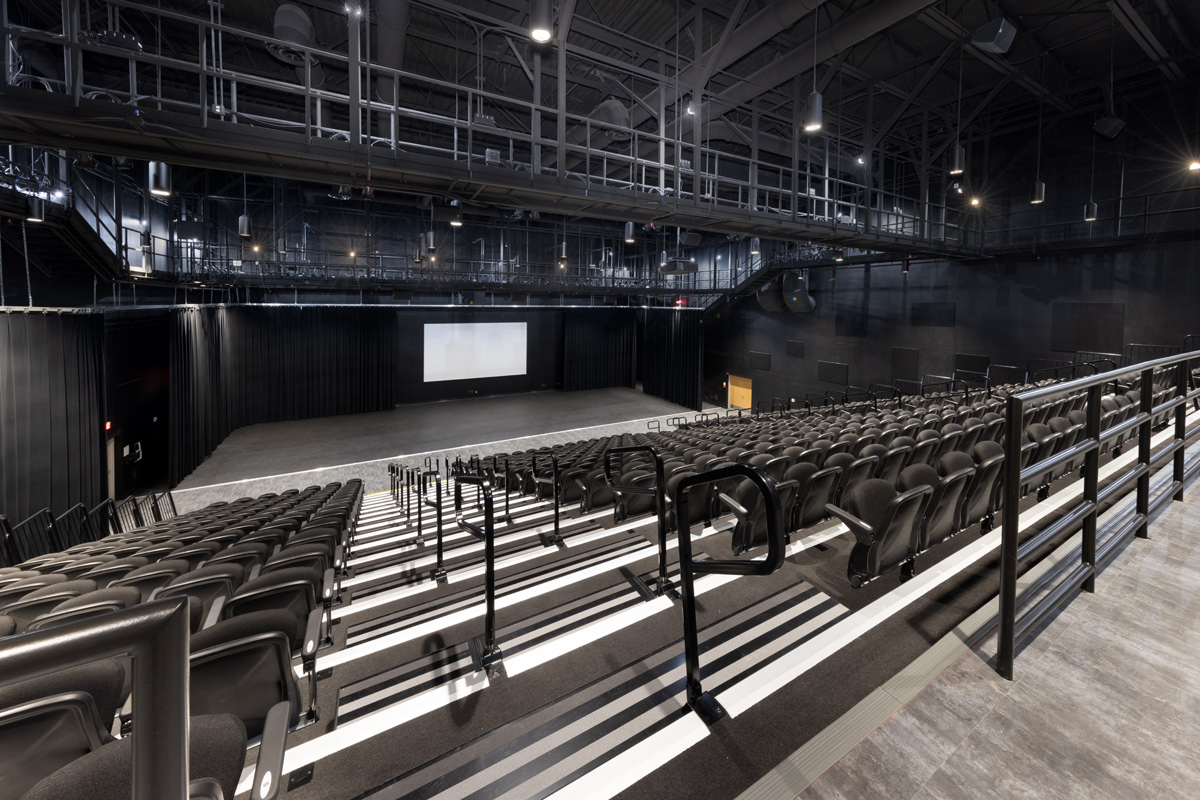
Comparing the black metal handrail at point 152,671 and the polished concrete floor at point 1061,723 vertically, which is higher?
the black metal handrail at point 152,671

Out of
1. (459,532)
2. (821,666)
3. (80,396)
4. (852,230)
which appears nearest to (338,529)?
(459,532)

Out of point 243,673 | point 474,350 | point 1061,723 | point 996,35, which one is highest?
point 996,35

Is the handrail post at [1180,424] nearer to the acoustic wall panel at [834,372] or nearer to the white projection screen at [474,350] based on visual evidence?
the acoustic wall panel at [834,372]

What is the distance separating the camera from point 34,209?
6.31 meters

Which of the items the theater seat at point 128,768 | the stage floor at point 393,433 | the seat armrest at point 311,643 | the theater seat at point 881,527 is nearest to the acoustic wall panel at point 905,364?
the stage floor at point 393,433

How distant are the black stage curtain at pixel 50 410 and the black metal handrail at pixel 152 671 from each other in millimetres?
9037

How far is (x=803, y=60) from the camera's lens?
9203 millimetres

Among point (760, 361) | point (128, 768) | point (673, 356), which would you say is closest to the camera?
point (128, 768)

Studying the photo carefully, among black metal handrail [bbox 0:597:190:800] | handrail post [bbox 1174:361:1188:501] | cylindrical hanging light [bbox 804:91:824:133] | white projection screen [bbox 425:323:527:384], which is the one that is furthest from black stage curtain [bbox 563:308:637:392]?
black metal handrail [bbox 0:597:190:800]

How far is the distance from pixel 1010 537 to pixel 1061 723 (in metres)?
0.58

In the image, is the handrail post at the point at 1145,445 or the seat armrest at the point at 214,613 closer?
the seat armrest at the point at 214,613

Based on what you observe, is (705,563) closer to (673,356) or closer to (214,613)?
(214,613)

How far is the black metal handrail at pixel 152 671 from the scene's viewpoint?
555 mm

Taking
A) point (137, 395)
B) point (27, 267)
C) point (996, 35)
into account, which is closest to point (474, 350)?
point (137, 395)
